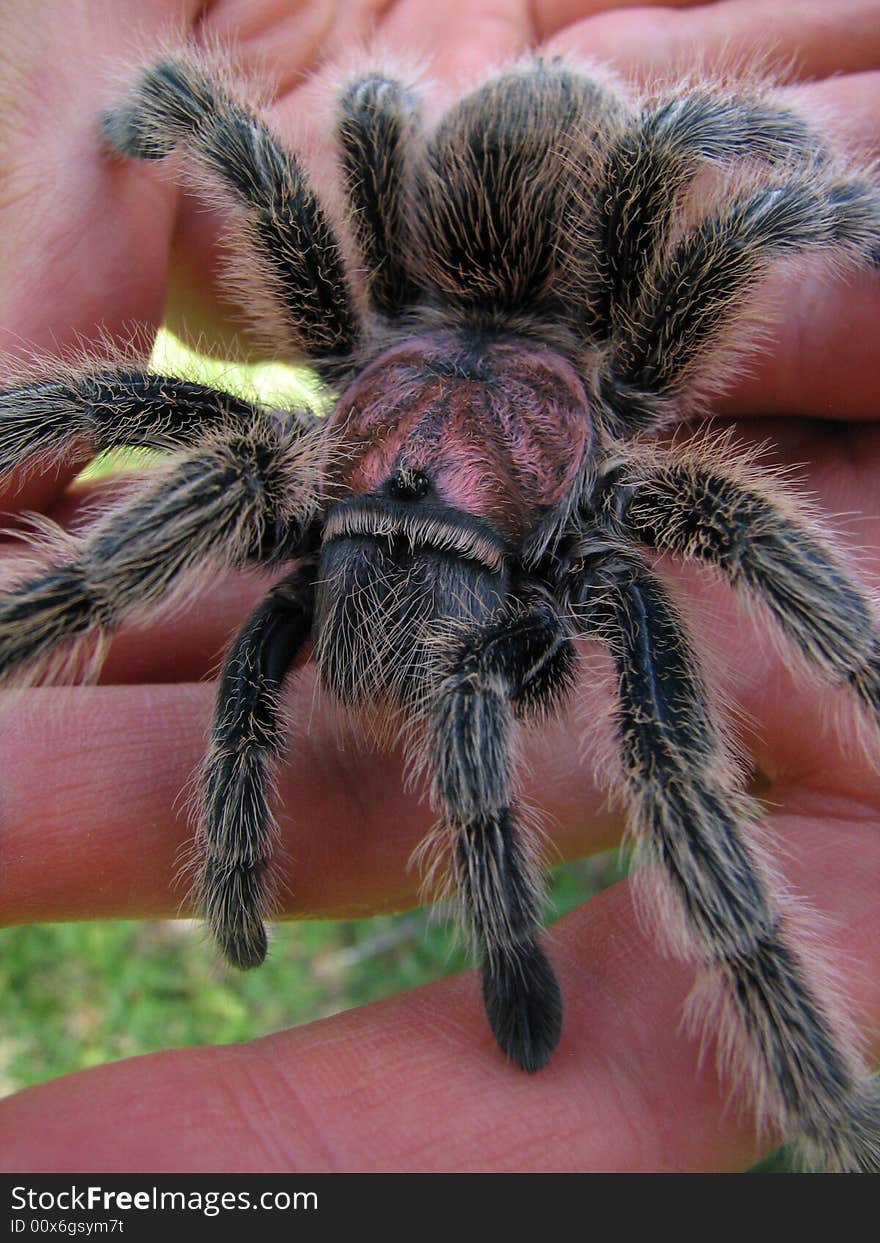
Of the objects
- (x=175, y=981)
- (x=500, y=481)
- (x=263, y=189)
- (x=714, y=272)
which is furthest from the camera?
(x=175, y=981)

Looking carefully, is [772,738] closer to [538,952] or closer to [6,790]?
[538,952]

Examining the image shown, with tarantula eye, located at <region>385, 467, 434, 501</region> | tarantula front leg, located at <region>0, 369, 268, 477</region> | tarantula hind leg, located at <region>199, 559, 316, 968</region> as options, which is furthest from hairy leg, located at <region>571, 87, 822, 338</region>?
tarantula hind leg, located at <region>199, 559, 316, 968</region>

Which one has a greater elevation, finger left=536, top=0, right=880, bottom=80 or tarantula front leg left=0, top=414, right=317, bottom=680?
finger left=536, top=0, right=880, bottom=80

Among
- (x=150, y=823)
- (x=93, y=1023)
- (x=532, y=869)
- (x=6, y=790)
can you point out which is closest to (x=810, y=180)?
(x=532, y=869)

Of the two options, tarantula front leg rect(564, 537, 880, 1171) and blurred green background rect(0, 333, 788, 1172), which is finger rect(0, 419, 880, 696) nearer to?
tarantula front leg rect(564, 537, 880, 1171)

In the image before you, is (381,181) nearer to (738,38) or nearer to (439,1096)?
(738,38)

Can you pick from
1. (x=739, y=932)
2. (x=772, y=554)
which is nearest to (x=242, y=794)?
(x=739, y=932)

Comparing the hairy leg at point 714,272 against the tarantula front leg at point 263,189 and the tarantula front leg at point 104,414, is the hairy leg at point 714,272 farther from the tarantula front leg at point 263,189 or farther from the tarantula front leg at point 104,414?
the tarantula front leg at point 104,414

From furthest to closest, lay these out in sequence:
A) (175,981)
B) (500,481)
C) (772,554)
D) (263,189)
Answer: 1. (175,981)
2. (263,189)
3. (500,481)
4. (772,554)
